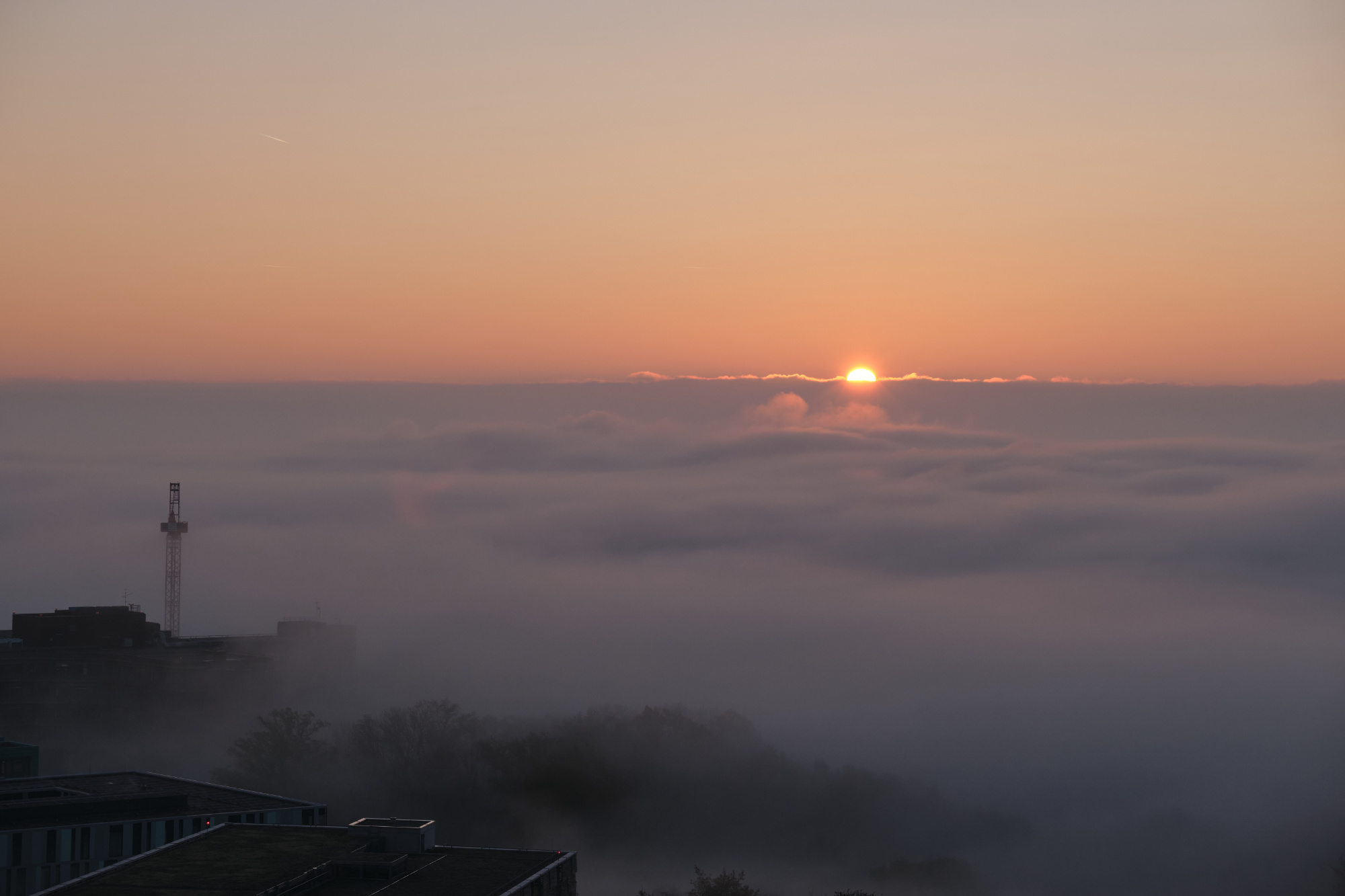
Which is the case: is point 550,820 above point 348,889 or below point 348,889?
below

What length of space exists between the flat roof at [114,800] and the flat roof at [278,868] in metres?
9.67

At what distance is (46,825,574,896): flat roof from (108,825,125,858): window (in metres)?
8.98

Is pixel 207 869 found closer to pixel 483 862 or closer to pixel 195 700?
pixel 483 862

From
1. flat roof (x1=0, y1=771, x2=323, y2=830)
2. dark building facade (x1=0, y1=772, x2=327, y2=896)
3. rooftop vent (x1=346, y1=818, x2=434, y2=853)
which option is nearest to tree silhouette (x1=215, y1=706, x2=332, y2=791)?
flat roof (x1=0, y1=771, x2=323, y2=830)

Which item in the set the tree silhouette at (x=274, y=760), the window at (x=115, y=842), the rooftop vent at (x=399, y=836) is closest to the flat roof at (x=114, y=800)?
the window at (x=115, y=842)

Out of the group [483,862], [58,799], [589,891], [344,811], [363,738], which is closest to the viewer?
[483,862]

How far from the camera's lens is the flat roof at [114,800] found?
281ft

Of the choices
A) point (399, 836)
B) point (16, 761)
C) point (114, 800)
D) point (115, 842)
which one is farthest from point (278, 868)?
point (16, 761)

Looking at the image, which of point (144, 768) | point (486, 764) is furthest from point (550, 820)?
point (144, 768)

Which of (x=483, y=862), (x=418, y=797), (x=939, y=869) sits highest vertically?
(x=483, y=862)

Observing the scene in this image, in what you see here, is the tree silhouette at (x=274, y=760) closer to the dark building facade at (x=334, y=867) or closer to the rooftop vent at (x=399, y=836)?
the dark building facade at (x=334, y=867)

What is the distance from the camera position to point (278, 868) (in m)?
73.7

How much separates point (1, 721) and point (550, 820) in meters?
80.9

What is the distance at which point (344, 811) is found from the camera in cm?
16388
